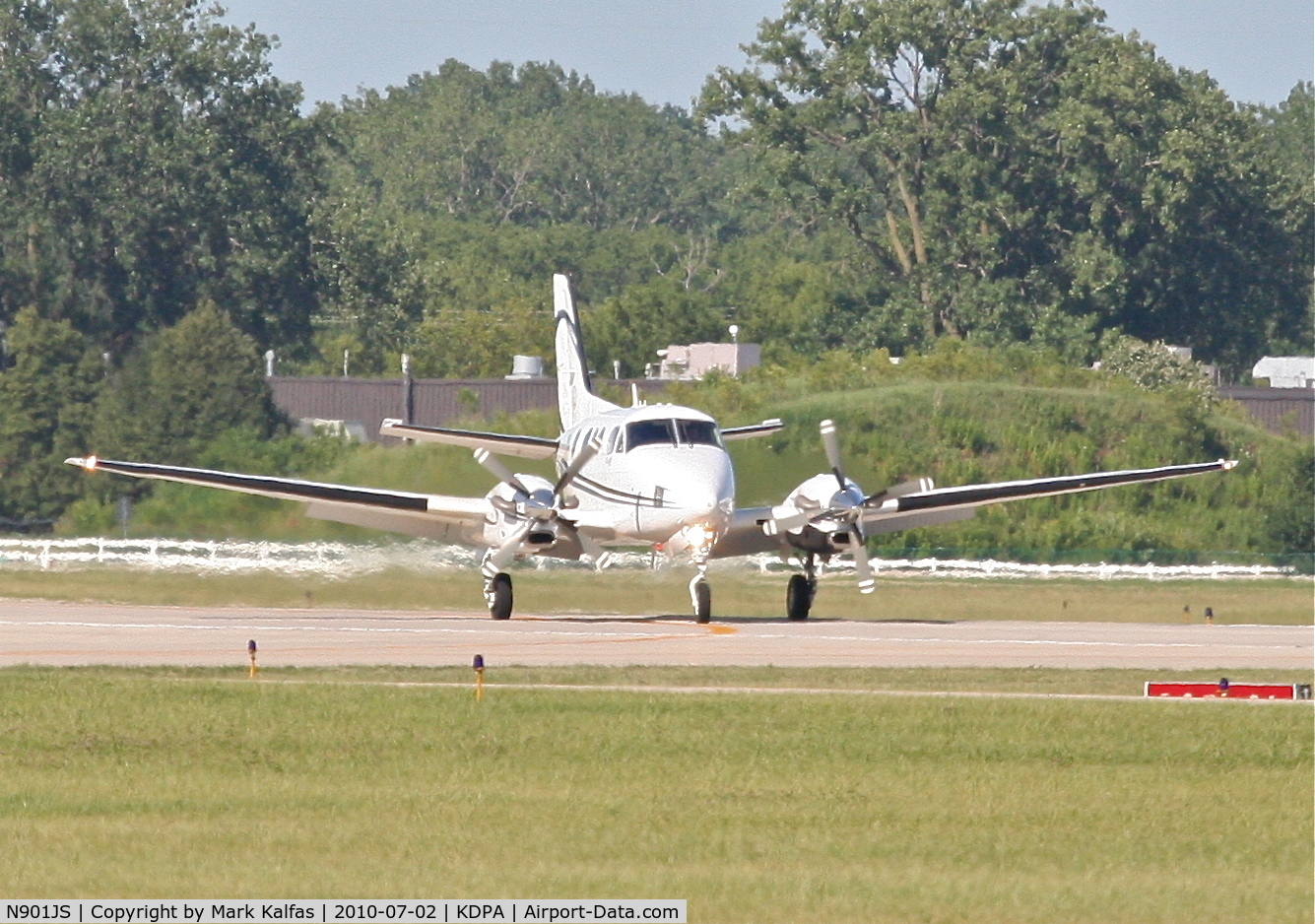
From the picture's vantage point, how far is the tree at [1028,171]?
8631cm

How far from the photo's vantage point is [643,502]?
95.3ft

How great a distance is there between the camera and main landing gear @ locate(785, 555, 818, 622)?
1216 inches

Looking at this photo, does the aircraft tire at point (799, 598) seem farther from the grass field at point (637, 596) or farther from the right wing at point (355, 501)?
the right wing at point (355, 501)

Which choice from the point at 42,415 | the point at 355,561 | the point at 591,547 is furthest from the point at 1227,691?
the point at 42,415

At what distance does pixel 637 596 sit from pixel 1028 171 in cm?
5826

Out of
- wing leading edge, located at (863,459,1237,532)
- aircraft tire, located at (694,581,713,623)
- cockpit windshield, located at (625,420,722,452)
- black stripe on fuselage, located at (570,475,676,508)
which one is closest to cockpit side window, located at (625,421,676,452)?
cockpit windshield, located at (625,420,722,452)

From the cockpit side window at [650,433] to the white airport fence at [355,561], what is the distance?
4.91 meters

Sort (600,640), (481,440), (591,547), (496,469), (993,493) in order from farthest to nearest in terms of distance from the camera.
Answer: (481,440)
(993,493)
(496,469)
(591,547)
(600,640)

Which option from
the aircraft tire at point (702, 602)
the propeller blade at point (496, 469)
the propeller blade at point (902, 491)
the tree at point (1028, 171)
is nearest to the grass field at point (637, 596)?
the aircraft tire at point (702, 602)

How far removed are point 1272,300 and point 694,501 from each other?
70919mm

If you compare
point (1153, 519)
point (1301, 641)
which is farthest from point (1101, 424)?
point (1301, 641)

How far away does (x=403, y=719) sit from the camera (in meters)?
17.8

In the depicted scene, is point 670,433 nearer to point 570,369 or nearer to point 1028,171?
point 570,369

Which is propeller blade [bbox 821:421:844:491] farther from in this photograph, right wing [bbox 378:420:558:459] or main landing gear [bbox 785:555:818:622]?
right wing [bbox 378:420:558:459]
